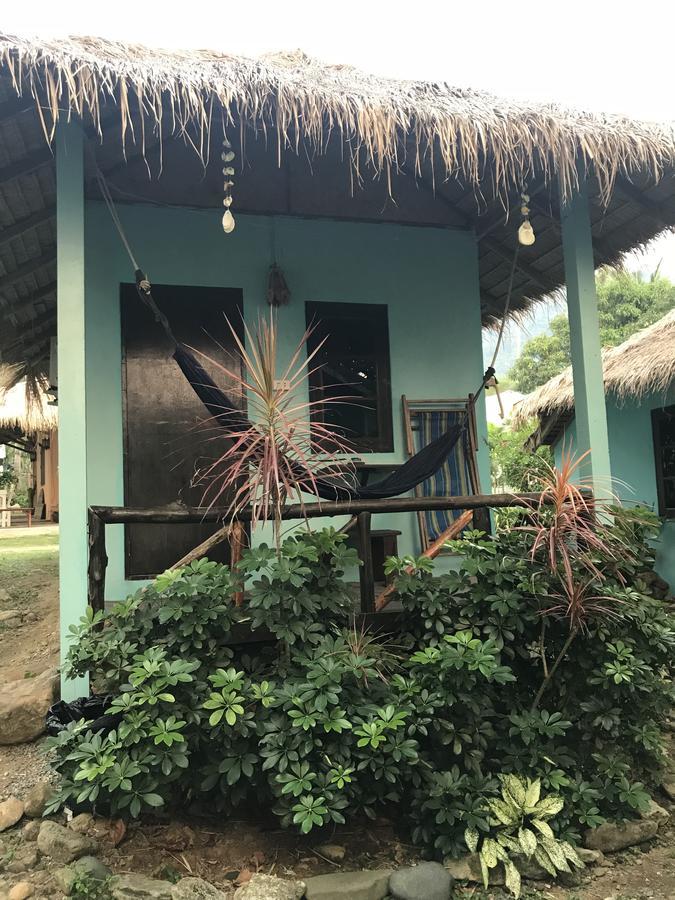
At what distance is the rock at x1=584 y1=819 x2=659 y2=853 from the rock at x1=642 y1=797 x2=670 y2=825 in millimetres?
40

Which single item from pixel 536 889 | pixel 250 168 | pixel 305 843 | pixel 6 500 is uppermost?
pixel 250 168

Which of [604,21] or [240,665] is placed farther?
[604,21]

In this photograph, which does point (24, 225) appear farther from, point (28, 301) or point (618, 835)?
point (618, 835)

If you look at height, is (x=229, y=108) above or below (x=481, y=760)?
above

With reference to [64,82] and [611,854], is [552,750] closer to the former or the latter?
[611,854]

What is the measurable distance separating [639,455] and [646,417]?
1.14 ft

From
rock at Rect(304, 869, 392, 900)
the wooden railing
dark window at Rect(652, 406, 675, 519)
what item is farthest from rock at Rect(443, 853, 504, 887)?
dark window at Rect(652, 406, 675, 519)

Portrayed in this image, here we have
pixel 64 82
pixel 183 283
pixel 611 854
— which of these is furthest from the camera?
pixel 183 283

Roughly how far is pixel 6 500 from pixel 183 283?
1194 centimetres

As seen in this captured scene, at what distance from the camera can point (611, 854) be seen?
253 cm

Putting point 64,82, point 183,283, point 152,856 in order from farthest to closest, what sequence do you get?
point 183,283 → point 64,82 → point 152,856

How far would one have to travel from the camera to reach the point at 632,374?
561 centimetres

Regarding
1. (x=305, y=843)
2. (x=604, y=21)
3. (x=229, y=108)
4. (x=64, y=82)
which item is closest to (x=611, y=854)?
(x=305, y=843)

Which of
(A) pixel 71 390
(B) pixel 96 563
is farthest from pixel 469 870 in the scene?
(A) pixel 71 390
